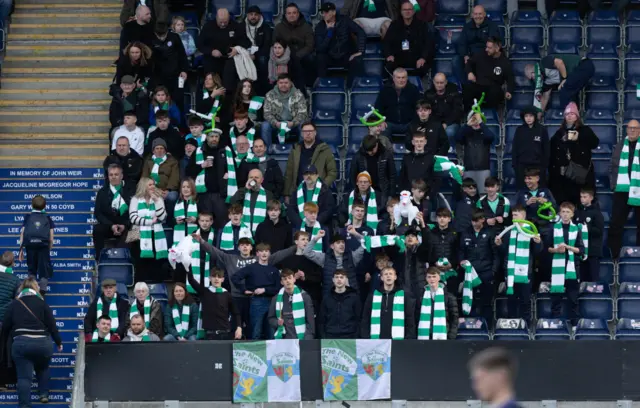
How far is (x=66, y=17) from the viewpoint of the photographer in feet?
84.3

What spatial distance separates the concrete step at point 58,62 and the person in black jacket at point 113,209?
4.01 metres

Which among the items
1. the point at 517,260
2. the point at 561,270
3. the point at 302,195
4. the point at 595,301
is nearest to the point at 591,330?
the point at 595,301

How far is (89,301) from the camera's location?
848 inches

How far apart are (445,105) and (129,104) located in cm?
474

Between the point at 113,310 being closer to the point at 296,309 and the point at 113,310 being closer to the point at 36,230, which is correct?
the point at 36,230

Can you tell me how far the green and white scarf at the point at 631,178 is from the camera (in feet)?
70.4

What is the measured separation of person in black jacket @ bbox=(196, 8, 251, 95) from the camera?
23.4 metres

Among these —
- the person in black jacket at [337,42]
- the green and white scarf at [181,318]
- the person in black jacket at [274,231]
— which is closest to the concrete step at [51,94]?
the person in black jacket at [337,42]

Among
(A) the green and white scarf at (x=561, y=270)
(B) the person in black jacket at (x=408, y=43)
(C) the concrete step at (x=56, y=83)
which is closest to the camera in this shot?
(A) the green and white scarf at (x=561, y=270)

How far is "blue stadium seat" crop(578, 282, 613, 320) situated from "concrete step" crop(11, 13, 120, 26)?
31.3 feet

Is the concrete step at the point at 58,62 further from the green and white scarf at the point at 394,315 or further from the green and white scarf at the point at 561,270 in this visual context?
the green and white scarf at the point at 561,270

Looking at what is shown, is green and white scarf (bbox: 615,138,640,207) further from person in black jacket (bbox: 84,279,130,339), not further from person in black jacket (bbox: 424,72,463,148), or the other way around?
person in black jacket (bbox: 84,279,130,339)

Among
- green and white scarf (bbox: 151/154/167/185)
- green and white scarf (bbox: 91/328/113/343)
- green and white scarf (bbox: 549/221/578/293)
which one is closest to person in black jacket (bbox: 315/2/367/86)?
green and white scarf (bbox: 151/154/167/185)

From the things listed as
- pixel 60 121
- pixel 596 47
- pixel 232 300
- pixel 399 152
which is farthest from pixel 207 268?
pixel 596 47
